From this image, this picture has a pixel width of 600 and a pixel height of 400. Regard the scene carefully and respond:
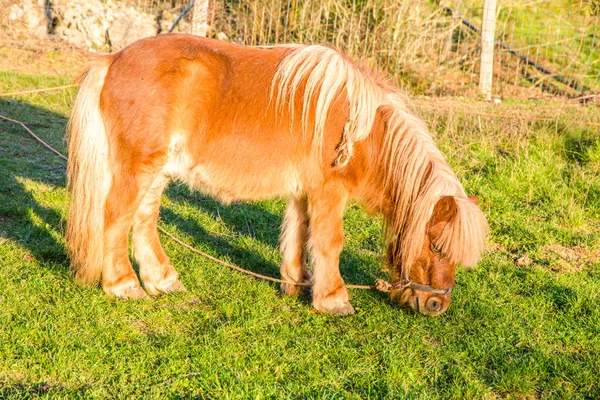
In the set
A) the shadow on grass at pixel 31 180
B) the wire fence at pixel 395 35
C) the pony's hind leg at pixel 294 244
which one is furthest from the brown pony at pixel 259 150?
the wire fence at pixel 395 35

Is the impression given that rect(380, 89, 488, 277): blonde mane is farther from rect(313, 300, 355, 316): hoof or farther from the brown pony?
rect(313, 300, 355, 316): hoof

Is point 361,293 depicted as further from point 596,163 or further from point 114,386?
point 596,163

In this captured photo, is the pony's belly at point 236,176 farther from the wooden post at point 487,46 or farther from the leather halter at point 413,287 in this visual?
the wooden post at point 487,46

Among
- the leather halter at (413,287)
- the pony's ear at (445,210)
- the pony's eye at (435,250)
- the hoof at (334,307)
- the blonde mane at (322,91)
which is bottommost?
the hoof at (334,307)

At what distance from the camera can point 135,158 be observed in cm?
431

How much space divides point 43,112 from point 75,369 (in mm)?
6352

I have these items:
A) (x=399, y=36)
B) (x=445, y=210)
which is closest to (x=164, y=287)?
(x=445, y=210)

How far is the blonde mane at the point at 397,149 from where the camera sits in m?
4.23

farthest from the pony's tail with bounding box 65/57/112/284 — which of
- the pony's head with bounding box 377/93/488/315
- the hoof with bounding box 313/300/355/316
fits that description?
the pony's head with bounding box 377/93/488/315

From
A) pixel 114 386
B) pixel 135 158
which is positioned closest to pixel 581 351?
pixel 114 386

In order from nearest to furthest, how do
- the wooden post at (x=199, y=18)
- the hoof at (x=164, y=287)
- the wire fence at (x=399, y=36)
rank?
the hoof at (x=164, y=287)
the wooden post at (x=199, y=18)
the wire fence at (x=399, y=36)

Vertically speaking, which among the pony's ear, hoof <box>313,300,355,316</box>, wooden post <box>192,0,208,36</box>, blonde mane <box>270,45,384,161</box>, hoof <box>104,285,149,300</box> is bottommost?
hoof <box>313,300,355,316</box>

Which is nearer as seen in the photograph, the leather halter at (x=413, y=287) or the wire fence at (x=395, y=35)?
the leather halter at (x=413, y=287)

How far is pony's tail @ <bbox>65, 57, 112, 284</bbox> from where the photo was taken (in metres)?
4.34
